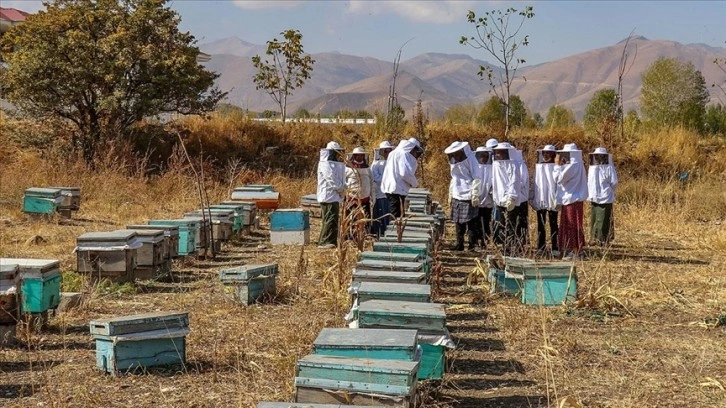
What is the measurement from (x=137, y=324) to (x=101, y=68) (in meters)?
12.7

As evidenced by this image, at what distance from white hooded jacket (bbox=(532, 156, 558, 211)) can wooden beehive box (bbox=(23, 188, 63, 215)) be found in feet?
22.5

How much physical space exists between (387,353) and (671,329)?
12.0 ft

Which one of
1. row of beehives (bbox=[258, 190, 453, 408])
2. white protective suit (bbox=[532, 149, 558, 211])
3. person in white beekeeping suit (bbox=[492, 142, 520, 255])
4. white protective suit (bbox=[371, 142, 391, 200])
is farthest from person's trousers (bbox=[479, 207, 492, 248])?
row of beehives (bbox=[258, 190, 453, 408])

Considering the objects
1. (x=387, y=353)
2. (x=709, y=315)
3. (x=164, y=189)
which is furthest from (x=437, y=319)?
(x=164, y=189)

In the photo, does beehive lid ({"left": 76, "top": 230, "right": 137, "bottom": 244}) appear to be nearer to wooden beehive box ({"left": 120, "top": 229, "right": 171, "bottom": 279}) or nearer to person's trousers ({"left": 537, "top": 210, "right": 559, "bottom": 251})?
wooden beehive box ({"left": 120, "top": 229, "right": 171, "bottom": 279})

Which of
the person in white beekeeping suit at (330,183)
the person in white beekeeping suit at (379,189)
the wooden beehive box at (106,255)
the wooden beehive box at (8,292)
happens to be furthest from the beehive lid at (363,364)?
the person in white beekeeping suit at (379,189)

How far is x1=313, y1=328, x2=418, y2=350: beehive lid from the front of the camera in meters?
4.55

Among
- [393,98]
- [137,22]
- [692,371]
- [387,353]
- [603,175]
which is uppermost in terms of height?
[137,22]

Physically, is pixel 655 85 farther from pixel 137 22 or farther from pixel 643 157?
pixel 137 22

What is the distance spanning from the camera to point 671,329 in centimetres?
726

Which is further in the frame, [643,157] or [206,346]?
[643,157]

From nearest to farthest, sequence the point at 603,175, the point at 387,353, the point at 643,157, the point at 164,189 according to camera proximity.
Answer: the point at 387,353
the point at 603,175
the point at 164,189
the point at 643,157

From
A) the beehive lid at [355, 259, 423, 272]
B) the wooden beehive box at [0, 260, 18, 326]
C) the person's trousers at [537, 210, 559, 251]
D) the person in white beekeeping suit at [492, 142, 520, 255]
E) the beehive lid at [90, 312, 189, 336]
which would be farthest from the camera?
the person's trousers at [537, 210, 559, 251]

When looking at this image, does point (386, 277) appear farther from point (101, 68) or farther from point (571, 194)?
point (101, 68)
